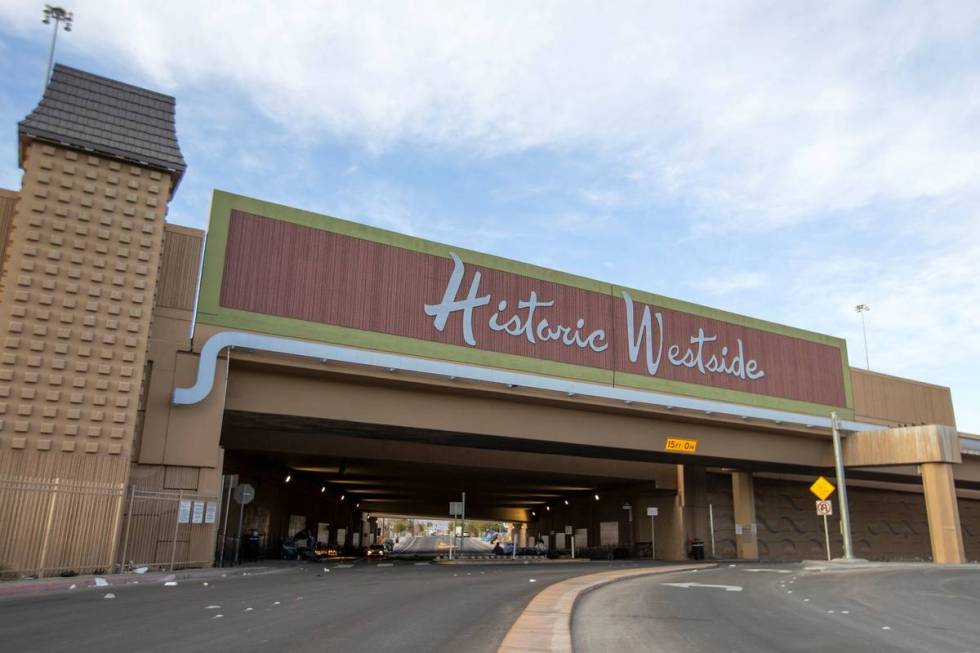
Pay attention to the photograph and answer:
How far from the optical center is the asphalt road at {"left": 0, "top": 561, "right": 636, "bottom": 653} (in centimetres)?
898

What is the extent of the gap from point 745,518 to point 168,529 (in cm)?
3179

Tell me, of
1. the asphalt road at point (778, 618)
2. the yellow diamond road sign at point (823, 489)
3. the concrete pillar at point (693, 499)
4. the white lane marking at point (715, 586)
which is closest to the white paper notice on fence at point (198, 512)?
the asphalt road at point (778, 618)

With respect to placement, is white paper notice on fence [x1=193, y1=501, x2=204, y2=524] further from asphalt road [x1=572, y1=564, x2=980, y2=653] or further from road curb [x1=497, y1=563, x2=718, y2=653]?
asphalt road [x1=572, y1=564, x2=980, y2=653]

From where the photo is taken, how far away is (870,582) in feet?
71.2

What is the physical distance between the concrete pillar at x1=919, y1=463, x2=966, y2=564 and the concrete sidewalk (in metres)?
30.7

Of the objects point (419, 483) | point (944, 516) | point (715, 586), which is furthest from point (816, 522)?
point (715, 586)

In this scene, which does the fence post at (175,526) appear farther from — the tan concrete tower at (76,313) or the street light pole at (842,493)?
the street light pole at (842,493)

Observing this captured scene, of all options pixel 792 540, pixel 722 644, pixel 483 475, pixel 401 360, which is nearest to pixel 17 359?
pixel 401 360

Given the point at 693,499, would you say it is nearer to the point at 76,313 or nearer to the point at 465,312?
the point at 465,312

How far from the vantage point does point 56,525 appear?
740 inches

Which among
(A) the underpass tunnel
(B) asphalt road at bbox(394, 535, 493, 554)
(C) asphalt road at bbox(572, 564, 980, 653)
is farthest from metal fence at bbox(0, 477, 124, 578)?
(B) asphalt road at bbox(394, 535, 493, 554)

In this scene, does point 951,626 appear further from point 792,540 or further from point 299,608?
point 792,540

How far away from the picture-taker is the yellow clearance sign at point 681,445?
33.9 m

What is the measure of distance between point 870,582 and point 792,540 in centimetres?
2567
